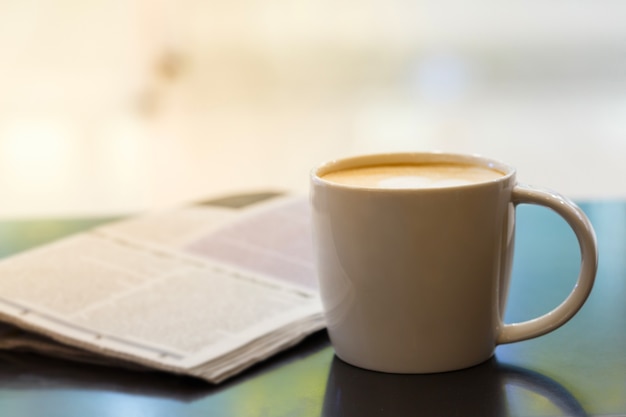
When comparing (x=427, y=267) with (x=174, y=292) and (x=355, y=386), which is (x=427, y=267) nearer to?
(x=355, y=386)

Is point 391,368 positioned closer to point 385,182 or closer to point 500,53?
point 385,182

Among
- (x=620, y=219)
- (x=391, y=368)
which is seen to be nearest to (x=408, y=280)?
(x=391, y=368)

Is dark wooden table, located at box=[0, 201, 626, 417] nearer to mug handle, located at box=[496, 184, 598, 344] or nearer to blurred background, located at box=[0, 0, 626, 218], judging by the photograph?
mug handle, located at box=[496, 184, 598, 344]

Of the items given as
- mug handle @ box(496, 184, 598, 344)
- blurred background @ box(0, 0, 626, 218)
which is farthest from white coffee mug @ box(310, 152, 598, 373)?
blurred background @ box(0, 0, 626, 218)

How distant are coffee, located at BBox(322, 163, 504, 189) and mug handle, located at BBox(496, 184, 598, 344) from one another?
0.09 feet

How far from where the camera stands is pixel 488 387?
0.50 metres

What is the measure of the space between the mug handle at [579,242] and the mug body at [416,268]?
1cm

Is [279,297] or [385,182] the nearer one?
[385,182]

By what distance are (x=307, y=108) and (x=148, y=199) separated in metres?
0.58

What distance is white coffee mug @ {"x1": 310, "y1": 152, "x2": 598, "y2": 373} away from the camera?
0.49 m

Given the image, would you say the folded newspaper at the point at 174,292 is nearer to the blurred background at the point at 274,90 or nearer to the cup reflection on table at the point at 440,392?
the cup reflection on table at the point at 440,392

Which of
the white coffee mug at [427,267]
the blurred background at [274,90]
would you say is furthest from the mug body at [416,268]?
the blurred background at [274,90]

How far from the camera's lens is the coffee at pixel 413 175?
1.75ft

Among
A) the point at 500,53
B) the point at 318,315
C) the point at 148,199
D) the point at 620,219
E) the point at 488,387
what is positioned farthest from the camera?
the point at 500,53
